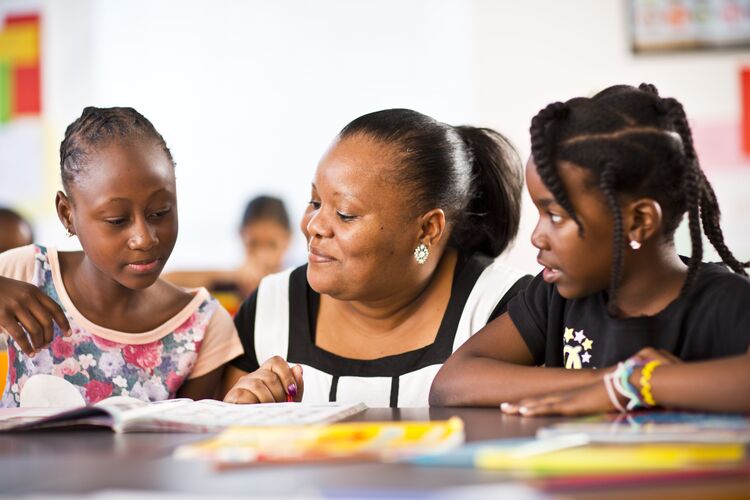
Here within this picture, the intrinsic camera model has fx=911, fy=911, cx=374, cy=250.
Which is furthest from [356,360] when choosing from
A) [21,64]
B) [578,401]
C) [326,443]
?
[21,64]

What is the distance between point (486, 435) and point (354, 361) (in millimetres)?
815

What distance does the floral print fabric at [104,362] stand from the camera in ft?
5.45

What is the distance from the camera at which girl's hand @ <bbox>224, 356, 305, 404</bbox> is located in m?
1.42

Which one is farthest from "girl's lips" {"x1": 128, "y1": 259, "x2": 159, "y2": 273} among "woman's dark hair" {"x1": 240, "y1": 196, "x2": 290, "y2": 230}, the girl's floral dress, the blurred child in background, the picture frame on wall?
the picture frame on wall

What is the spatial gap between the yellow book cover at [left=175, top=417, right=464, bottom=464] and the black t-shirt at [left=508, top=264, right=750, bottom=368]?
0.45m

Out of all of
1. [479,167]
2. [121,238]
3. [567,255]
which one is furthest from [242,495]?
[479,167]

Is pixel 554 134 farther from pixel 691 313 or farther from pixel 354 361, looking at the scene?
pixel 354 361

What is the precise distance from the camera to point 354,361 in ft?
5.81

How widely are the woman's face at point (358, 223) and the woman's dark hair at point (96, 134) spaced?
1.00 ft

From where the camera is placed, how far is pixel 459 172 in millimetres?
1854

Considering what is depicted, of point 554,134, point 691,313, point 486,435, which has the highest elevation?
point 554,134

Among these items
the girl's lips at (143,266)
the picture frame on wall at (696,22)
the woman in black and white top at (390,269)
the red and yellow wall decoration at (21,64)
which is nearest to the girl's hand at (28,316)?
the girl's lips at (143,266)

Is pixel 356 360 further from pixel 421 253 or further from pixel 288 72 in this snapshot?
pixel 288 72

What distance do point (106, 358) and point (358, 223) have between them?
53 cm
